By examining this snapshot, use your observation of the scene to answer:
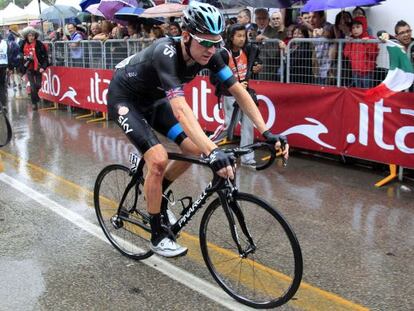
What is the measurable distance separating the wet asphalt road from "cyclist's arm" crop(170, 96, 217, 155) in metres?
1.12

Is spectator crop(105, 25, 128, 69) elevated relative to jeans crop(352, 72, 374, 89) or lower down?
elevated

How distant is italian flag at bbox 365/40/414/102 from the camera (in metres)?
6.30

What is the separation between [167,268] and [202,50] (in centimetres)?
176

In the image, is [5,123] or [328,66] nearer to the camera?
[328,66]

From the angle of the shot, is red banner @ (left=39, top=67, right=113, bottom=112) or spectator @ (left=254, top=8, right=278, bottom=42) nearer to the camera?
spectator @ (left=254, top=8, right=278, bottom=42)

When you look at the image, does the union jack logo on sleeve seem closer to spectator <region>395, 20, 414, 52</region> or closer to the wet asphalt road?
the wet asphalt road

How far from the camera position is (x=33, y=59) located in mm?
13680

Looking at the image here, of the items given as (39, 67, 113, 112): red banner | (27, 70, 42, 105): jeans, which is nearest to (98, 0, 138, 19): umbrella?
(39, 67, 113, 112): red banner

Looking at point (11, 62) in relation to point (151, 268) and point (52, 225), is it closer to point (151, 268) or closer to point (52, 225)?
point (52, 225)

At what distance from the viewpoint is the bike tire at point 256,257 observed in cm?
339

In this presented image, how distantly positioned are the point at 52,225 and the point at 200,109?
4.51m

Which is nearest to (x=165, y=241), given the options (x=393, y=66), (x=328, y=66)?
(x=393, y=66)

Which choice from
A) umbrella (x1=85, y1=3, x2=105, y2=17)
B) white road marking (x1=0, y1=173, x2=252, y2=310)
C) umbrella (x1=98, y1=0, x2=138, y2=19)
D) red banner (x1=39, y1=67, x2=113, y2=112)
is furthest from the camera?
umbrella (x1=85, y1=3, x2=105, y2=17)

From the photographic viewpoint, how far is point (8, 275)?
412cm
